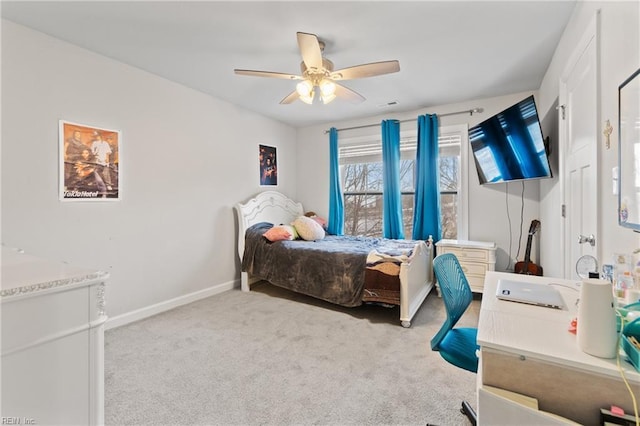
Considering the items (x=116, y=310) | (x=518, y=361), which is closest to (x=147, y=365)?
(x=116, y=310)

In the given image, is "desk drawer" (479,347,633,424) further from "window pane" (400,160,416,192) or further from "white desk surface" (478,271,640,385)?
"window pane" (400,160,416,192)

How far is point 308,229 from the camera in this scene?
411cm

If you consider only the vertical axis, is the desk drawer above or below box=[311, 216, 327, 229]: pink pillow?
below

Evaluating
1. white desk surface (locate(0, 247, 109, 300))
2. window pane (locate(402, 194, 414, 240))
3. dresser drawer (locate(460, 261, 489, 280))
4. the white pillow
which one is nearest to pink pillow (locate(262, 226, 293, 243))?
the white pillow

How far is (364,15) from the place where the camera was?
204 cm

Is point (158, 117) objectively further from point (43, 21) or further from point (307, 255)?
point (307, 255)

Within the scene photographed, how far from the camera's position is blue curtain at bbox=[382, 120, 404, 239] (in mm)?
4207

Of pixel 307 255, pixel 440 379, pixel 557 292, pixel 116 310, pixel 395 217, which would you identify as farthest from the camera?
pixel 395 217

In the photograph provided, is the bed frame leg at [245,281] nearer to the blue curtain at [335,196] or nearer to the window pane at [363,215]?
the blue curtain at [335,196]

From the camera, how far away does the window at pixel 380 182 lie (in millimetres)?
3990

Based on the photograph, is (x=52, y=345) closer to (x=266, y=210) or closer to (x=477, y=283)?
(x=266, y=210)

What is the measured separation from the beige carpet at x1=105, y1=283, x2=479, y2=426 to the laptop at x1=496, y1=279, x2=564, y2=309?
2.61ft

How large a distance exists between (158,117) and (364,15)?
236 centimetres

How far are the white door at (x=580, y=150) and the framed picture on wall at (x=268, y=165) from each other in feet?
11.7
